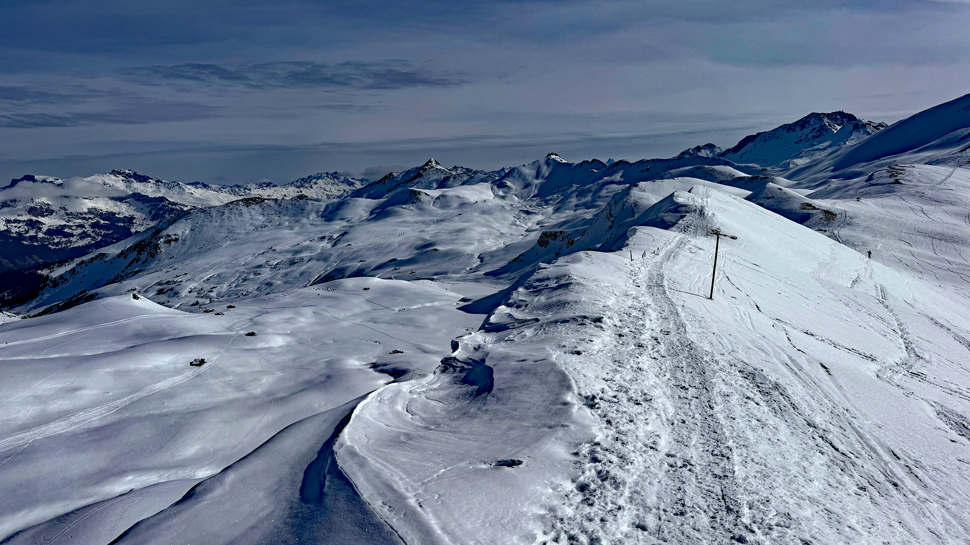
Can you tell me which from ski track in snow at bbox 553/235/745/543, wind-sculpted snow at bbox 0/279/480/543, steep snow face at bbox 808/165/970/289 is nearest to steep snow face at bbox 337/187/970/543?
ski track in snow at bbox 553/235/745/543

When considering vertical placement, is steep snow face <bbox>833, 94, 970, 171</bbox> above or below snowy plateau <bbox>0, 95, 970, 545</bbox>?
above

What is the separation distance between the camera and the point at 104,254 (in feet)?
621

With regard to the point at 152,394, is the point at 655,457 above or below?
above

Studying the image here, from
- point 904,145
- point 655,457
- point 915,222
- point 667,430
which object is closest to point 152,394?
point 655,457

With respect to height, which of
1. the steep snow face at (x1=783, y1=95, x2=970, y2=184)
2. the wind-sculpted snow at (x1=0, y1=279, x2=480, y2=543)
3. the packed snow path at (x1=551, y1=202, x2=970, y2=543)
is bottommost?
the wind-sculpted snow at (x1=0, y1=279, x2=480, y2=543)

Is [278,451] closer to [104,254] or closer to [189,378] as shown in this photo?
[189,378]

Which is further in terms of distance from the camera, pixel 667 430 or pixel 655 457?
pixel 667 430

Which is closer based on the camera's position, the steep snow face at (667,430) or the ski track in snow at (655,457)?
the ski track in snow at (655,457)

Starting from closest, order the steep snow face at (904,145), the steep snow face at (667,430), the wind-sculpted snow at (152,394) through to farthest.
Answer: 1. the steep snow face at (667,430)
2. the wind-sculpted snow at (152,394)
3. the steep snow face at (904,145)

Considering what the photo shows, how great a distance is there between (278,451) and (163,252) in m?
203

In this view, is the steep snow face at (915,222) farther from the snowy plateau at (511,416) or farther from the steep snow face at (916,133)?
the steep snow face at (916,133)

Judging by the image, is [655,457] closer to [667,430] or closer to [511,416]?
[667,430]

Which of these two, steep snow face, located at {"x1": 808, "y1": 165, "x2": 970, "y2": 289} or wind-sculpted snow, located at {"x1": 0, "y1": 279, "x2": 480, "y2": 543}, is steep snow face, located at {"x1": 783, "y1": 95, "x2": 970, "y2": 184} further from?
wind-sculpted snow, located at {"x1": 0, "y1": 279, "x2": 480, "y2": 543}

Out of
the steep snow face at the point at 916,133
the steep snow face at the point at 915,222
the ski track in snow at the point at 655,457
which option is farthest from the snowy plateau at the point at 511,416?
the steep snow face at the point at 916,133
